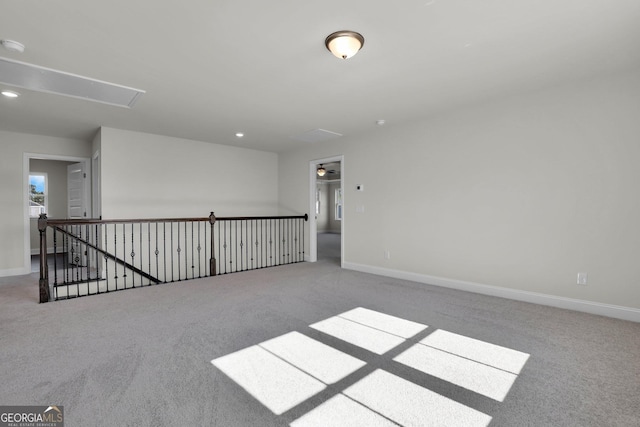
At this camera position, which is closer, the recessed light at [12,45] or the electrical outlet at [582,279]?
the recessed light at [12,45]

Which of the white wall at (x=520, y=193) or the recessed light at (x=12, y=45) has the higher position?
the recessed light at (x=12, y=45)

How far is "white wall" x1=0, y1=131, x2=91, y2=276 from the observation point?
5121mm

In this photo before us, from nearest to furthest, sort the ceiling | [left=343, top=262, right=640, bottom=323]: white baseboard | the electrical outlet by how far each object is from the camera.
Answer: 1. the ceiling
2. [left=343, top=262, right=640, bottom=323]: white baseboard
3. the electrical outlet

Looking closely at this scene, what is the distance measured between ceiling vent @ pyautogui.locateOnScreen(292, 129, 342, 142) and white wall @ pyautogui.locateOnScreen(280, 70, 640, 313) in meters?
0.66

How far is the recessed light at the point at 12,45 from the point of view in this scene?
235 centimetres

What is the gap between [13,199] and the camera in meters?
5.21

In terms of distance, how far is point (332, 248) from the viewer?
845 cm

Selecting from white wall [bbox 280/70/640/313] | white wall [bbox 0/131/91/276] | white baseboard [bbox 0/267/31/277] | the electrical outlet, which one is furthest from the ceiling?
white baseboard [bbox 0/267/31/277]

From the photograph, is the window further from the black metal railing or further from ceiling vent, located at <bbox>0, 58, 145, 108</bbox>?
ceiling vent, located at <bbox>0, 58, 145, 108</bbox>

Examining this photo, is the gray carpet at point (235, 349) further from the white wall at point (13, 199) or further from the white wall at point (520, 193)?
the white wall at point (13, 199)

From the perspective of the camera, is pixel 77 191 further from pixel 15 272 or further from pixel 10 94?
pixel 10 94

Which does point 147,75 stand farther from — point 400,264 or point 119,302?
point 400,264

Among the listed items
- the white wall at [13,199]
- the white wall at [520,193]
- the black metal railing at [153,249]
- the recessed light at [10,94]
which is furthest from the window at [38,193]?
the white wall at [520,193]

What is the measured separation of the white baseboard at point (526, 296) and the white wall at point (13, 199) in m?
6.27
